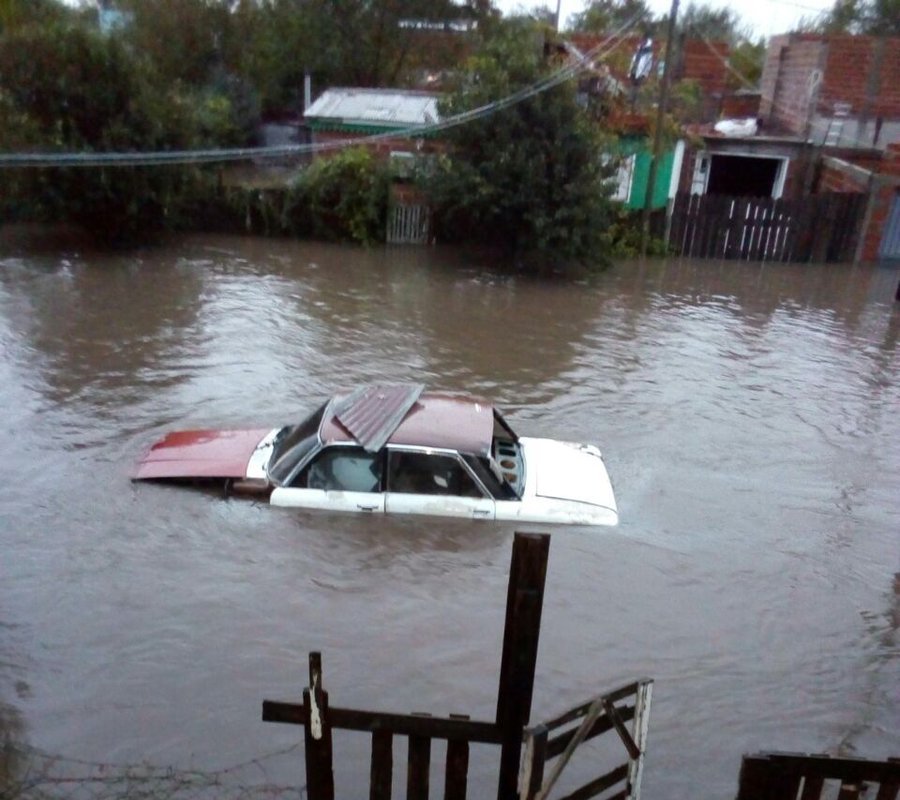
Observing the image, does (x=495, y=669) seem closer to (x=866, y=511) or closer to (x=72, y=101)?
(x=866, y=511)

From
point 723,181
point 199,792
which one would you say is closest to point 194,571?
point 199,792

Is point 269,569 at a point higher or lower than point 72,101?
lower

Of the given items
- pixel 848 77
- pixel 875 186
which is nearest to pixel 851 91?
pixel 848 77

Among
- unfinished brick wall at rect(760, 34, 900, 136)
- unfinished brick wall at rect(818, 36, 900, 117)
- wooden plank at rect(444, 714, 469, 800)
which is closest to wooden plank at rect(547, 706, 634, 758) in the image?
wooden plank at rect(444, 714, 469, 800)

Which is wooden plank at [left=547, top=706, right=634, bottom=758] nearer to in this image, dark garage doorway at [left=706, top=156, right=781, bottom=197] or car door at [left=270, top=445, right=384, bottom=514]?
car door at [left=270, top=445, right=384, bottom=514]

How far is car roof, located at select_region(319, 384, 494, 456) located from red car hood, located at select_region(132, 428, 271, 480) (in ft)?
3.44

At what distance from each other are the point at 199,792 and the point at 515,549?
2.86 m

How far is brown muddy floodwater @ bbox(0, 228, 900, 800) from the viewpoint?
6.07m

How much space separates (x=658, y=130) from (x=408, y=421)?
46.1ft

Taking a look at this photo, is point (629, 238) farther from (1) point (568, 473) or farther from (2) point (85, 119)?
(1) point (568, 473)

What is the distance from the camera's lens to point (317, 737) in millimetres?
3947

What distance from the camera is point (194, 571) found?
24.7 ft

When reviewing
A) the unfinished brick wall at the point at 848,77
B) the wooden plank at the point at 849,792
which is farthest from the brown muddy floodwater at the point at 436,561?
the unfinished brick wall at the point at 848,77

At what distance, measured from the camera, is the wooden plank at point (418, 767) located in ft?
13.5
